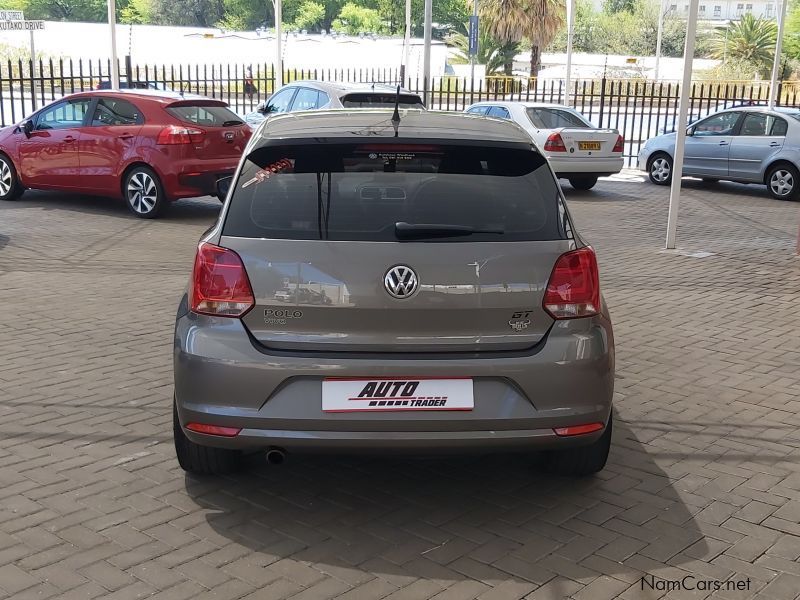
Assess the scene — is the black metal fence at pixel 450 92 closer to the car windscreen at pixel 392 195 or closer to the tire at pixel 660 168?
the tire at pixel 660 168

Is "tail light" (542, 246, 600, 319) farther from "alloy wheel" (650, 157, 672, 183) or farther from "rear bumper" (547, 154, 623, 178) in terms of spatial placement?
"alloy wheel" (650, 157, 672, 183)

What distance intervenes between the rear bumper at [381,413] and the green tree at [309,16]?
331 ft

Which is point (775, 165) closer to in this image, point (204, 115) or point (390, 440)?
point (204, 115)

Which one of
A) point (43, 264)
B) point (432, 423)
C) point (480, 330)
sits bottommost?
point (43, 264)

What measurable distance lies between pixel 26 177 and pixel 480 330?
11548 mm

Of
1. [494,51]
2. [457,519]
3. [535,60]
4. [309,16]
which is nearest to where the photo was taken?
[457,519]

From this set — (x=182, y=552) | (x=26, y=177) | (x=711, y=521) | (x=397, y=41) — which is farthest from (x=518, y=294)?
(x=397, y=41)

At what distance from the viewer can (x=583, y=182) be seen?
1748 cm

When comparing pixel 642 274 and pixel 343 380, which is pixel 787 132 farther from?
pixel 343 380

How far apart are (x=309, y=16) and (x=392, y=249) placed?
101251 mm

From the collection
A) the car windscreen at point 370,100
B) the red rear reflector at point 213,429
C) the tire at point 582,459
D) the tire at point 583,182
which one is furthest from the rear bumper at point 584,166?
the red rear reflector at point 213,429

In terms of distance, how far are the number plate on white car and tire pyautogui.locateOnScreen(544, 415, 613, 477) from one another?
0.84 m

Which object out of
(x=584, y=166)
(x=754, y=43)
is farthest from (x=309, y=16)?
(x=584, y=166)

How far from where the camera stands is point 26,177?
13773 millimetres
